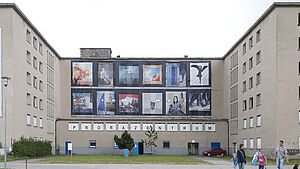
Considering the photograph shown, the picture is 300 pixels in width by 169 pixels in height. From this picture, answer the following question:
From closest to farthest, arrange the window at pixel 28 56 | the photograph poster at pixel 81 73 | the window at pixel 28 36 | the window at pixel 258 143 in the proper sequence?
the window at pixel 258 143
the window at pixel 28 56
the window at pixel 28 36
the photograph poster at pixel 81 73

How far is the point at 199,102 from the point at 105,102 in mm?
15205

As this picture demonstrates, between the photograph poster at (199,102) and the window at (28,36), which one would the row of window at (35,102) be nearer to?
the window at (28,36)

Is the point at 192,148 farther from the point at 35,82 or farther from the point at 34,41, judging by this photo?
the point at 34,41

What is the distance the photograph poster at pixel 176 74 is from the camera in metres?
63.3

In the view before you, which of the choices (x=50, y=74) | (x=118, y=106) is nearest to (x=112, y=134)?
(x=118, y=106)

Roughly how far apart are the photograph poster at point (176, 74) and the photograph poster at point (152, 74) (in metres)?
1.32

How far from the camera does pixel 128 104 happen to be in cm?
6312

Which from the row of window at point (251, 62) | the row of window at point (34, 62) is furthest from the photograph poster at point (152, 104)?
the row of window at point (34, 62)

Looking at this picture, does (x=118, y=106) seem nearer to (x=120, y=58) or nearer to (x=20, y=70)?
(x=120, y=58)

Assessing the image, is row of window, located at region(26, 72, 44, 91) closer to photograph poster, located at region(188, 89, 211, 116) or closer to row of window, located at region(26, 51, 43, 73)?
row of window, located at region(26, 51, 43, 73)

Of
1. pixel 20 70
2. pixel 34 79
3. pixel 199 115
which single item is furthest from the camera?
pixel 199 115

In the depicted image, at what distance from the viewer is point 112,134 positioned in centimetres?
6200

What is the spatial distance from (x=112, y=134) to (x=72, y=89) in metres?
9.80

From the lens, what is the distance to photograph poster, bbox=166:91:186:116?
6281 centimetres
